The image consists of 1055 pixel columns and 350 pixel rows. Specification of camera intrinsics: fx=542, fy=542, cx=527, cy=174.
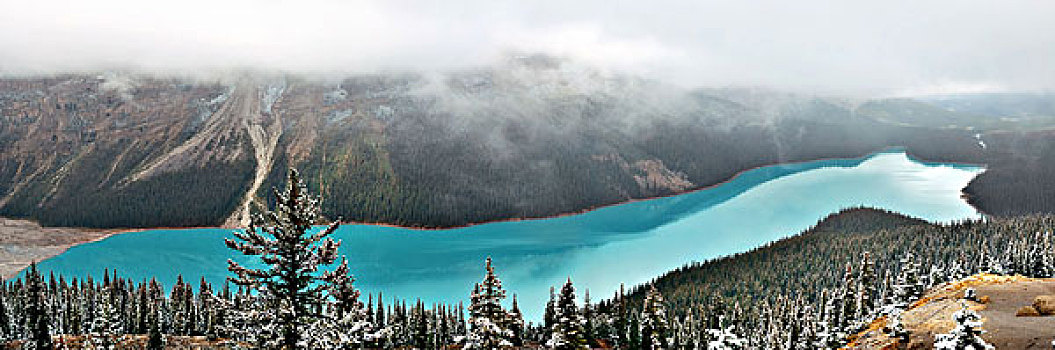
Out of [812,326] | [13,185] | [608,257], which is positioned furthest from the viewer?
[13,185]

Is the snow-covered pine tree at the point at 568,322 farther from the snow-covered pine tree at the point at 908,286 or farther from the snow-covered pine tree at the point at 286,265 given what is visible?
the snow-covered pine tree at the point at 908,286

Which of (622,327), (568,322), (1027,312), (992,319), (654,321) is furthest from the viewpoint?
(622,327)

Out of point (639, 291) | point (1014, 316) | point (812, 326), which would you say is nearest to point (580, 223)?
point (639, 291)

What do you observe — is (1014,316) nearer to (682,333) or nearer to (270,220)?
(270,220)

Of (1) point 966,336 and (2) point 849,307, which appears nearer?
(1) point 966,336

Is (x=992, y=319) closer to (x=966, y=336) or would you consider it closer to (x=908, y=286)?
(x=966, y=336)

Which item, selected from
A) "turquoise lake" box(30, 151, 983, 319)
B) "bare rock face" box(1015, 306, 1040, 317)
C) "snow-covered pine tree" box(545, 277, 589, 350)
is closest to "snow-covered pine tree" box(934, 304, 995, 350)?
"bare rock face" box(1015, 306, 1040, 317)

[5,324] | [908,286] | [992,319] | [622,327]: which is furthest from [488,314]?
[5,324]
